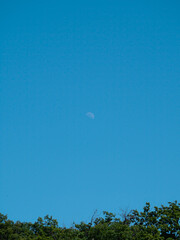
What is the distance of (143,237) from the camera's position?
27328 millimetres

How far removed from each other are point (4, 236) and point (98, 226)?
1073 cm

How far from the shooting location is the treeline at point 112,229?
28.0 meters

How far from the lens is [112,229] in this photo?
28641mm

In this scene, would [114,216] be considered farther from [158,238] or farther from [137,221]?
[158,238]

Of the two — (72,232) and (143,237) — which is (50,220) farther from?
(143,237)

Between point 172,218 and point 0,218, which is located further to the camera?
point 0,218

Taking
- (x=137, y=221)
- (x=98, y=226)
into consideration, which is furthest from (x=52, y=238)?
(x=137, y=221)

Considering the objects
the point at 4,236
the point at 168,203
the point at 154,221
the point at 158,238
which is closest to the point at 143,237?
the point at 158,238

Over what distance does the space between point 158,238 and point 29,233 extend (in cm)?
1318

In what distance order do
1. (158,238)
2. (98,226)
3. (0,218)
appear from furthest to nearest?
(0,218) < (98,226) < (158,238)

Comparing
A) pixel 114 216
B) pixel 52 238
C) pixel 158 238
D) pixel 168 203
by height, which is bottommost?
pixel 52 238

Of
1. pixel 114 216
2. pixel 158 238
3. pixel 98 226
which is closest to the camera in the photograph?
pixel 158 238

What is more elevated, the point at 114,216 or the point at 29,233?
the point at 114,216

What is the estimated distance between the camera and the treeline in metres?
28.0
